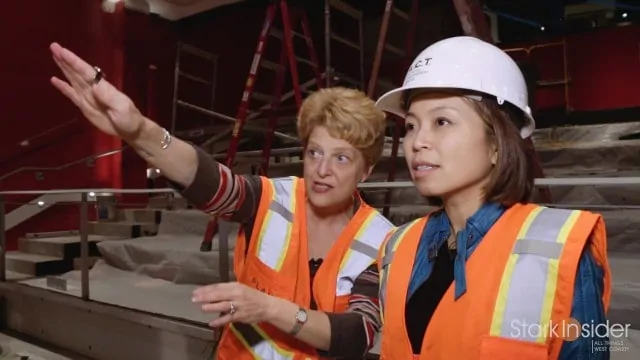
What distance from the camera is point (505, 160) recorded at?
2.48ft

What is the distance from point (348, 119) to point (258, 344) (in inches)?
20.8

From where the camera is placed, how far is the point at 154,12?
5.88m

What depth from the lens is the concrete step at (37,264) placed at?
364 centimetres

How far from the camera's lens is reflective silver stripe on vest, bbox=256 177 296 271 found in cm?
109

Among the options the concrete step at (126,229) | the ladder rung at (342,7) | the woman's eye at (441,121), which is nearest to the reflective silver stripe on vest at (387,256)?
the woman's eye at (441,121)

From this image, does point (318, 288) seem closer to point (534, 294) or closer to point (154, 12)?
point (534, 294)

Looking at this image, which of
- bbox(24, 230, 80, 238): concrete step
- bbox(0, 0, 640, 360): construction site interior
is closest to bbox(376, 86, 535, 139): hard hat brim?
bbox(0, 0, 640, 360): construction site interior

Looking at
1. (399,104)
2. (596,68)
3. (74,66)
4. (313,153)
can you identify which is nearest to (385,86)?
(596,68)

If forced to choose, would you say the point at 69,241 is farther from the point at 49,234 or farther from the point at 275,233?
the point at 275,233

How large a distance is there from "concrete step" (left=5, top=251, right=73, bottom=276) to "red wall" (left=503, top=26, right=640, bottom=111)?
465 centimetres

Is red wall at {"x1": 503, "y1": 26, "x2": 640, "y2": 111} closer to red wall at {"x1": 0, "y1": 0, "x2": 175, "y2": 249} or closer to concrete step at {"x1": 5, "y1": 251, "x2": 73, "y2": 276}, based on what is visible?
red wall at {"x1": 0, "y1": 0, "x2": 175, "y2": 249}

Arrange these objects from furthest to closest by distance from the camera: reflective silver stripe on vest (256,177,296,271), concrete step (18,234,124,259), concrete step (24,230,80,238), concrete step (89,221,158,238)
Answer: concrete step (24,230,80,238)
concrete step (89,221,158,238)
concrete step (18,234,124,259)
reflective silver stripe on vest (256,177,296,271)

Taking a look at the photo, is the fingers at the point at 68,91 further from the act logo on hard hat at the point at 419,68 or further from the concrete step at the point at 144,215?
the concrete step at the point at 144,215

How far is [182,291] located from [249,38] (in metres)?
3.76
